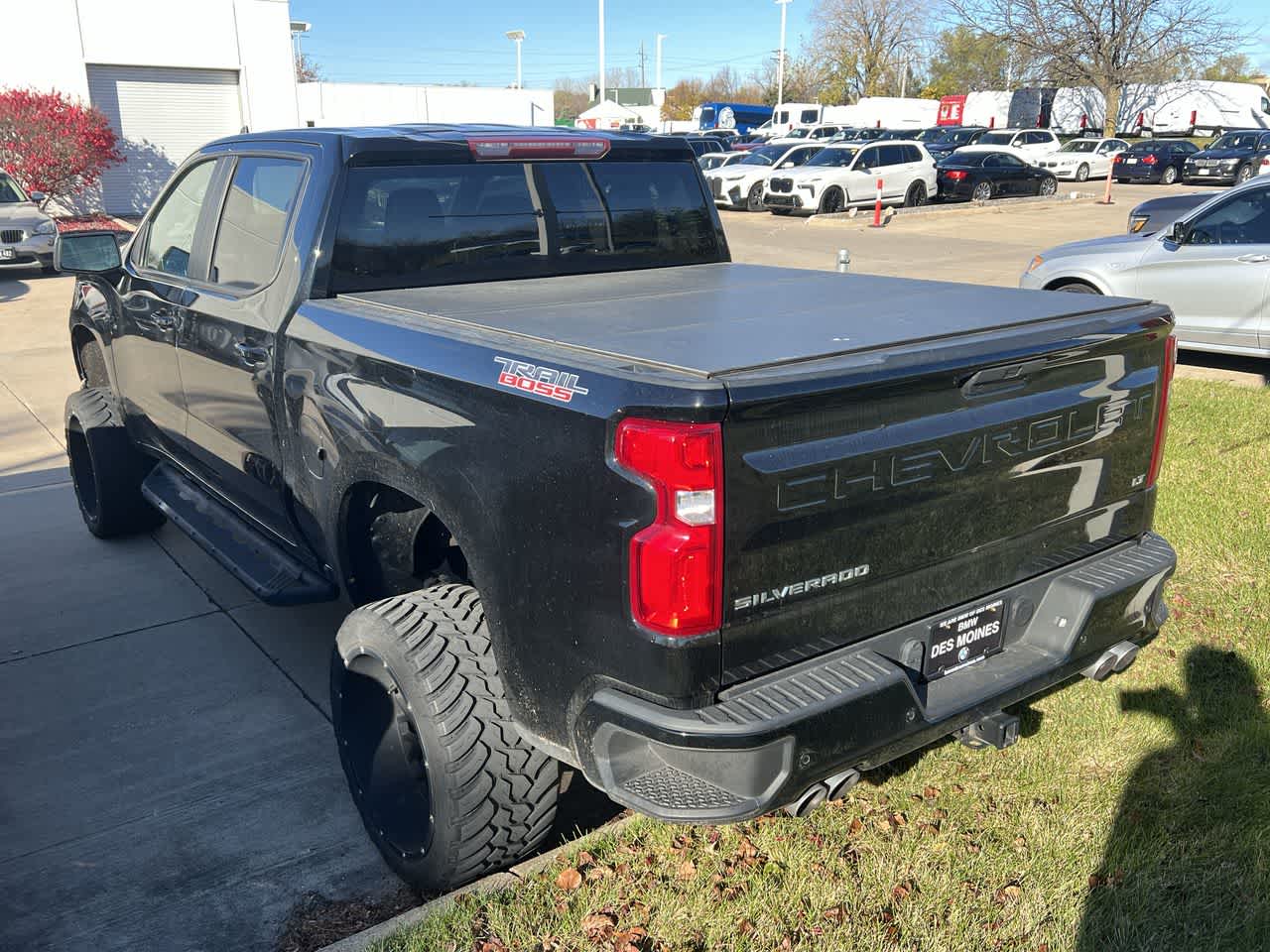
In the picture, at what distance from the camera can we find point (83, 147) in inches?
912

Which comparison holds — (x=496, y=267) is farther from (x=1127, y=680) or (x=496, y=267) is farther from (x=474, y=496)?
(x=1127, y=680)

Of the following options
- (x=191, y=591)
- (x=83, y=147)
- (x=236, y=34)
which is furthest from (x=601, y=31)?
(x=191, y=591)

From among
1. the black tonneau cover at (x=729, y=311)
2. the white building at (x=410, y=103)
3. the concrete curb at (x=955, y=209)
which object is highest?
the white building at (x=410, y=103)

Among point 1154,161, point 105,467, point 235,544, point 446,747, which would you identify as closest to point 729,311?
point 446,747

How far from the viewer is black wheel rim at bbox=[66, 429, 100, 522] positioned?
5.80m

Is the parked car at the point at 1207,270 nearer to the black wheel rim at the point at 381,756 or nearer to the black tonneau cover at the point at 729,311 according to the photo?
the black tonneau cover at the point at 729,311

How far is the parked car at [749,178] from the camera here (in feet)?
88.6

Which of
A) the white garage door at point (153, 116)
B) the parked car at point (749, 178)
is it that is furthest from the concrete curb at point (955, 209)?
the white garage door at point (153, 116)

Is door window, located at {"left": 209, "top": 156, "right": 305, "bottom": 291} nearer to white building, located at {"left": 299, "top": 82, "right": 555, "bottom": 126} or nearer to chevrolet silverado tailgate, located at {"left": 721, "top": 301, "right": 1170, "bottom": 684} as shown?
chevrolet silverado tailgate, located at {"left": 721, "top": 301, "right": 1170, "bottom": 684}

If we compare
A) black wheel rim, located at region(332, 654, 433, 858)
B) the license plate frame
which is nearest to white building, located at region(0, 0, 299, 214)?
black wheel rim, located at region(332, 654, 433, 858)

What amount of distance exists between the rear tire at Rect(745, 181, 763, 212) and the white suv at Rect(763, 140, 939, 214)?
769 millimetres

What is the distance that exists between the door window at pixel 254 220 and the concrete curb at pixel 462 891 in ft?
7.09

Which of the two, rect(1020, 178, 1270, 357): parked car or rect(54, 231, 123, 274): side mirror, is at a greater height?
rect(54, 231, 123, 274): side mirror

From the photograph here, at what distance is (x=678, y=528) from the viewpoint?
225 cm
